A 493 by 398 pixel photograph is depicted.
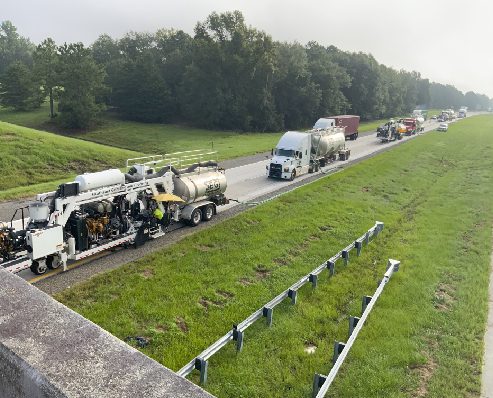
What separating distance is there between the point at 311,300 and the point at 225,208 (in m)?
11.6

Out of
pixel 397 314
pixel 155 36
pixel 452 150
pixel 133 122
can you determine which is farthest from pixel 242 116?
pixel 397 314

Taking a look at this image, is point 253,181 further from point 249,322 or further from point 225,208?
point 249,322

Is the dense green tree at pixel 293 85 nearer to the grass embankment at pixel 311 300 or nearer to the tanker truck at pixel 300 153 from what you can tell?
the tanker truck at pixel 300 153

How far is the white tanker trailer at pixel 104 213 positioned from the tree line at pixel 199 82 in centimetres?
5318

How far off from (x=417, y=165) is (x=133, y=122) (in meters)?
54.7

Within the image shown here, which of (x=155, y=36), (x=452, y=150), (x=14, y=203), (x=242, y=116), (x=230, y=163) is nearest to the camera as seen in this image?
(x=14, y=203)

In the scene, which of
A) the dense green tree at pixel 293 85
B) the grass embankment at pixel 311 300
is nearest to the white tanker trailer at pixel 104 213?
the grass embankment at pixel 311 300

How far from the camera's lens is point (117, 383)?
3.10 m

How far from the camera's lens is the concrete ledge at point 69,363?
3.03 meters

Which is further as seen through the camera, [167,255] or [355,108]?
[355,108]

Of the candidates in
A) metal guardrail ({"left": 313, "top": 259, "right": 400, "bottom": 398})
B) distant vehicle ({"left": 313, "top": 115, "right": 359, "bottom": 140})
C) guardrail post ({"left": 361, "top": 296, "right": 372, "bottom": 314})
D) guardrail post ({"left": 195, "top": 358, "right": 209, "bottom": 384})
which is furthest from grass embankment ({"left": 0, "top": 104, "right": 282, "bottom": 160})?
guardrail post ({"left": 195, "top": 358, "right": 209, "bottom": 384})

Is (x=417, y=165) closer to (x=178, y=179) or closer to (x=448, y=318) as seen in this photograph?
(x=178, y=179)

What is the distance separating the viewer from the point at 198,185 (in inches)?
821

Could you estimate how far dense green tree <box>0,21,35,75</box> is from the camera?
12769cm
